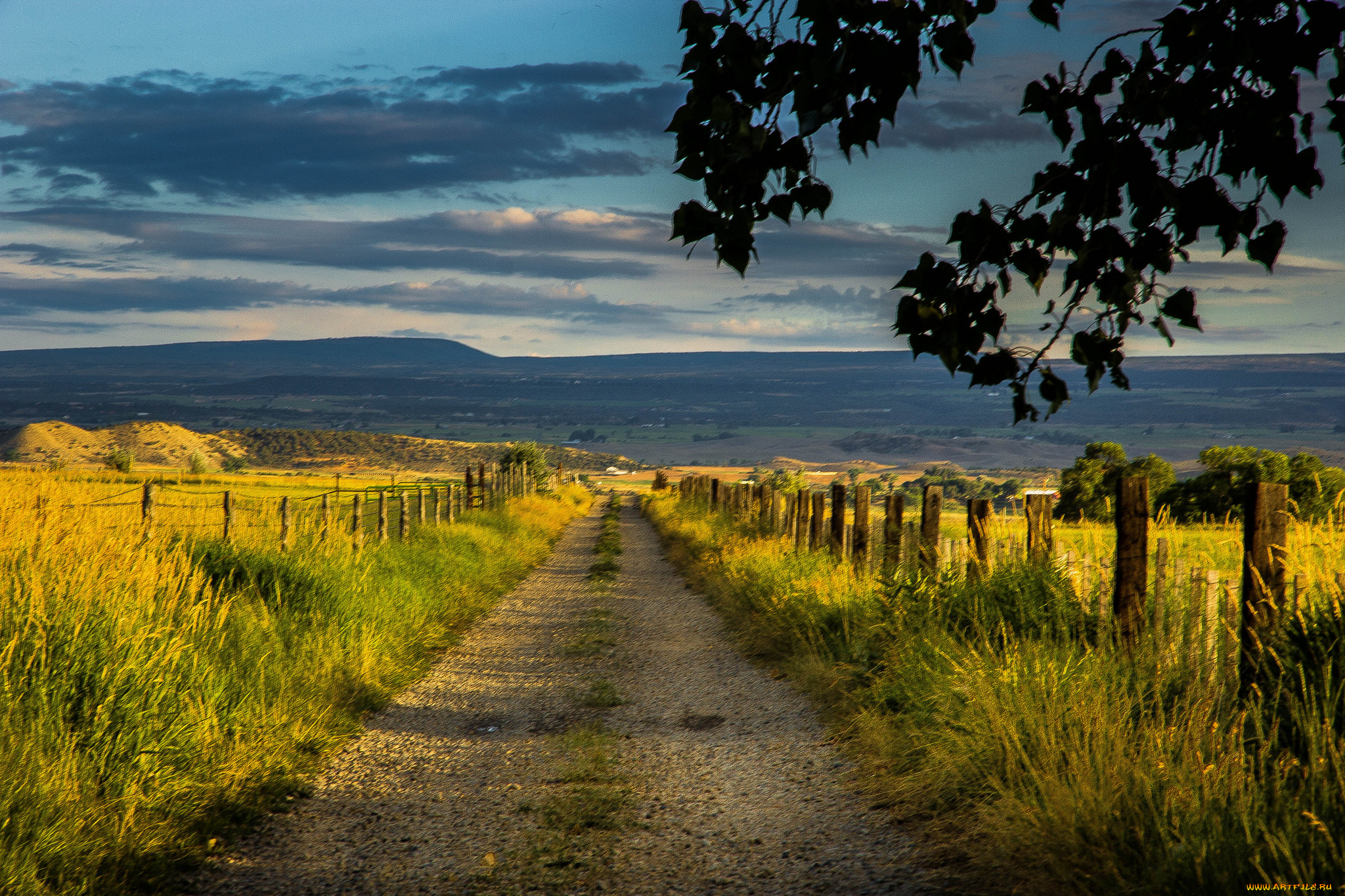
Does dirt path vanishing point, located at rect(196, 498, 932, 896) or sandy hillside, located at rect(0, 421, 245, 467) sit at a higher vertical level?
dirt path vanishing point, located at rect(196, 498, 932, 896)

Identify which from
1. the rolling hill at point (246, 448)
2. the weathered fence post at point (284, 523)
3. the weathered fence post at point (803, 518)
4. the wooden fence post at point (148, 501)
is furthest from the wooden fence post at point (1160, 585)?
the rolling hill at point (246, 448)

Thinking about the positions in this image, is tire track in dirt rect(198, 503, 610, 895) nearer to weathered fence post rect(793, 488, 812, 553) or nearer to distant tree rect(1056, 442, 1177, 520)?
weathered fence post rect(793, 488, 812, 553)

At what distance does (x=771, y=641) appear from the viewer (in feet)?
33.3

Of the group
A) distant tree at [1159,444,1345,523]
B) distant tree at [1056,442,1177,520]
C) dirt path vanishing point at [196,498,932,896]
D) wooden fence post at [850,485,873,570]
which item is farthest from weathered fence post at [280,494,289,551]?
distant tree at [1056,442,1177,520]

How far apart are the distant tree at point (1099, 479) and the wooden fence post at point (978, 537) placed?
69.2 ft

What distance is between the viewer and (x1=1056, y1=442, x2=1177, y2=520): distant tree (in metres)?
29.1

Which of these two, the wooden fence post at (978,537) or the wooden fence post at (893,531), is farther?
the wooden fence post at (893,531)

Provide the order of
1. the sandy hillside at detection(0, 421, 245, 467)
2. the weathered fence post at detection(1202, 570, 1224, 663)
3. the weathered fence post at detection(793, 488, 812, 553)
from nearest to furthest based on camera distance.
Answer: the weathered fence post at detection(1202, 570, 1224, 663) → the weathered fence post at detection(793, 488, 812, 553) → the sandy hillside at detection(0, 421, 245, 467)

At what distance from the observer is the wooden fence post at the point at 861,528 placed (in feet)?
37.4

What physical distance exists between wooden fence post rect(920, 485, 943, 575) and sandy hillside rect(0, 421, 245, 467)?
102536 mm

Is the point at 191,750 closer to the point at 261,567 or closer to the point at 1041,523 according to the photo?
the point at 261,567

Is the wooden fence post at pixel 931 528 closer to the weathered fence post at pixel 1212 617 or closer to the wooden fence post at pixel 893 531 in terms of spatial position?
the wooden fence post at pixel 893 531

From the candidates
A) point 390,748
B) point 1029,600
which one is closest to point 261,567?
point 390,748

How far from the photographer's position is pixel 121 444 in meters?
113
